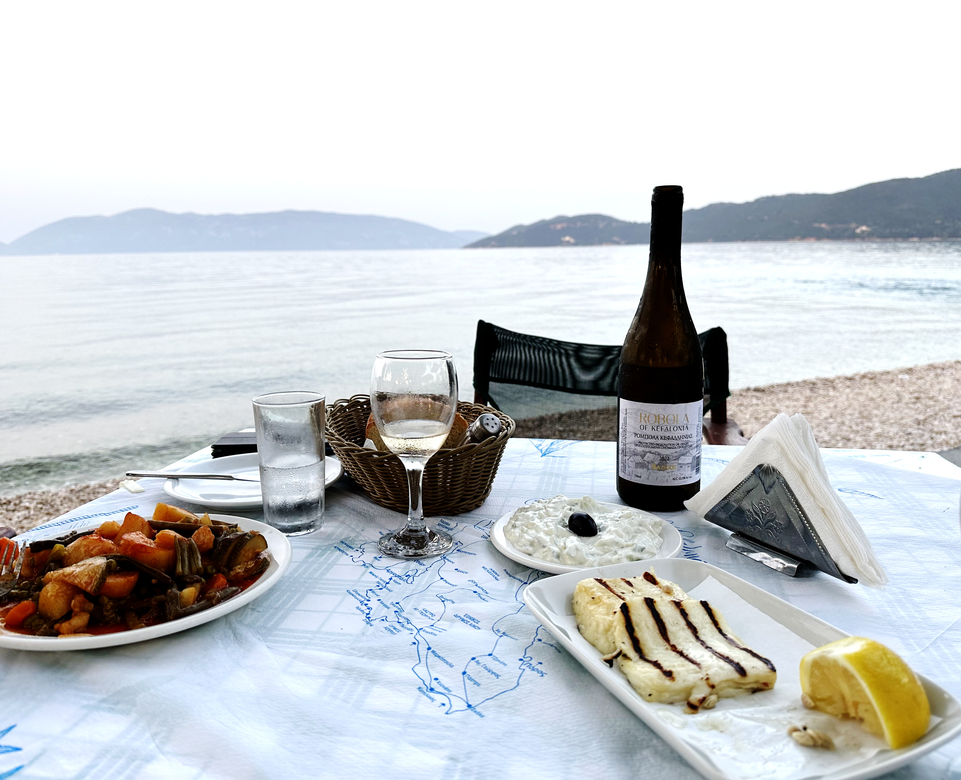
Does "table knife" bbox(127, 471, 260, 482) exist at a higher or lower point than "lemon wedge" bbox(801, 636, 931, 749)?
lower

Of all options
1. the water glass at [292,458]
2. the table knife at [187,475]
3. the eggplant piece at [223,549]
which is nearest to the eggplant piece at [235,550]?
the eggplant piece at [223,549]

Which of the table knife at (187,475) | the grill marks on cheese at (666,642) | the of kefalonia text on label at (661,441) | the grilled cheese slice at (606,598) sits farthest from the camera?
the table knife at (187,475)

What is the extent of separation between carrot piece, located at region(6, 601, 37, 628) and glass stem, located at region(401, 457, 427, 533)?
547mm

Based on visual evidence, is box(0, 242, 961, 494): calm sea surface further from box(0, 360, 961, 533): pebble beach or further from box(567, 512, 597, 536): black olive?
box(567, 512, 597, 536): black olive

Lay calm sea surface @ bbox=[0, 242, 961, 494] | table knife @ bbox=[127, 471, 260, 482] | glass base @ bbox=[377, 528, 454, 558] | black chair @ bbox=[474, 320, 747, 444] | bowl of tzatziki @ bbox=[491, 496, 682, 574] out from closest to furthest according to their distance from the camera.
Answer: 1. bowl of tzatziki @ bbox=[491, 496, 682, 574]
2. glass base @ bbox=[377, 528, 454, 558]
3. table knife @ bbox=[127, 471, 260, 482]
4. black chair @ bbox=[474, 320, 747, 444]
5. calm sea surface @ bbox=[0, 242, 961, 494]

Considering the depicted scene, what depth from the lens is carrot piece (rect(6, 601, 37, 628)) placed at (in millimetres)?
820

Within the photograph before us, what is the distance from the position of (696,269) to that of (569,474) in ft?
120

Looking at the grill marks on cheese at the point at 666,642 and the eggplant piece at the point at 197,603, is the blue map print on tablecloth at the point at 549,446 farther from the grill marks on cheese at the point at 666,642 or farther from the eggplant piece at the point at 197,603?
the eggplant piece at the point at 197,603

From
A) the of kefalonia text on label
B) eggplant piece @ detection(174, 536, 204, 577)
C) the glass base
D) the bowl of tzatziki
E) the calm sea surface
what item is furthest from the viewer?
the calm sea surface

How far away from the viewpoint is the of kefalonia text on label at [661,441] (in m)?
1.25

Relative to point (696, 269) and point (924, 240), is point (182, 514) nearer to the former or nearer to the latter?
point (924, 240)

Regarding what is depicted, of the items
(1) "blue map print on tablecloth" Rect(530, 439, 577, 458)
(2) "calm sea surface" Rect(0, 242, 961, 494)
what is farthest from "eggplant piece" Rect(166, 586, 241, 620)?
(2) "calm sea surface" Rect(0, 242, 961, 494)

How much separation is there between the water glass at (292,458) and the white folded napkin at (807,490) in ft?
2.33

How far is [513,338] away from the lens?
2988mm
